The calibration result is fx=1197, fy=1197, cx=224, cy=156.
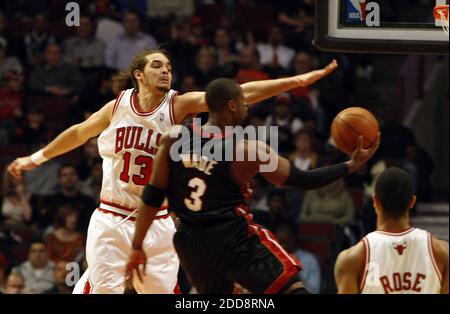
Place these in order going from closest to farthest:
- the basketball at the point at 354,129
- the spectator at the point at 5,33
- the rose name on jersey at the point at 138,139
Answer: the basketball at the point at 354,129, the rose name on jersey at the point at 138,139, the spectator at the point at 5,33

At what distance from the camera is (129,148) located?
24.0 feet

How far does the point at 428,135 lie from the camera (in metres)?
13.9

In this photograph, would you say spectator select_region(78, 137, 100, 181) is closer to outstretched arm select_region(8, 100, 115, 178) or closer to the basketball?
outstretched arm select_region(8, 100, 115, 178)

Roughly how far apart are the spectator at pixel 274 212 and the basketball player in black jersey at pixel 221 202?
4.64 metres

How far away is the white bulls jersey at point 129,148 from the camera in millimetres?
7316

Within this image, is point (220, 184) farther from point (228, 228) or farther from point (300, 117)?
point (300, 117)

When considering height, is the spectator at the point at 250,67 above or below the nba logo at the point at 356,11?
below

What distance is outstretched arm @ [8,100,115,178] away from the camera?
24.8 feet

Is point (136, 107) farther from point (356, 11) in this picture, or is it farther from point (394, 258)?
point (394, 258)

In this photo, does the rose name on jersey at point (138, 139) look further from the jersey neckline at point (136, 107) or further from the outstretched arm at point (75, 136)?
the outstretched arm at point (75, 136)

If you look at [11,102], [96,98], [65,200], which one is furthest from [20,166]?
[11,102]

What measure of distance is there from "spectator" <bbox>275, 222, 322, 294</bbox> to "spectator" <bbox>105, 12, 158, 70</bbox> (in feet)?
10.4

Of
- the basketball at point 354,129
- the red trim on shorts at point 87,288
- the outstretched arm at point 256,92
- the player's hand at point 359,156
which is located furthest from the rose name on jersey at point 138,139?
the player's hand at point 359,156

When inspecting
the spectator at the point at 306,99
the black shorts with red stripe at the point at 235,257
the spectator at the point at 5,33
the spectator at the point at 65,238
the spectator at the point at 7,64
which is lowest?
the spectator at the point at 65,238
